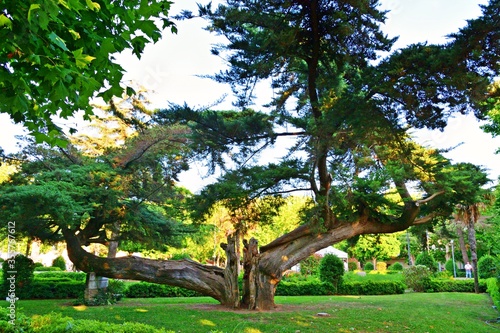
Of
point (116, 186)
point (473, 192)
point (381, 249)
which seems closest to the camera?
point (473, 192)

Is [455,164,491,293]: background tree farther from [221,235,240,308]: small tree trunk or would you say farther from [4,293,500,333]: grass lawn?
[221,235,240,308]: small tree trunk

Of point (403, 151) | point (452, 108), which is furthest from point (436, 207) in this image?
point (452, 108)

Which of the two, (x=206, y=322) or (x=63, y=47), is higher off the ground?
(x=63, y=47)

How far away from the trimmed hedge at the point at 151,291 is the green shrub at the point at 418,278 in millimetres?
12503

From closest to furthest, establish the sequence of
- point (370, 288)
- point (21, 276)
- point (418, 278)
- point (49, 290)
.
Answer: point (21, 276) < point (49, 290) < point (370, 288) < point (418, 278)

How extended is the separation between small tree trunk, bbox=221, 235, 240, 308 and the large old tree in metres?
0.03

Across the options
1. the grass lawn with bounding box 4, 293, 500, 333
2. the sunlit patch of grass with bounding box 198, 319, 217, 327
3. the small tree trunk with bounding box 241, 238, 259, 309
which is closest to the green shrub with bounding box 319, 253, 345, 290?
the grass lawn with bounding box 4, 293, 500, 333

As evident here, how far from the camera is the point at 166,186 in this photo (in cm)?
1425

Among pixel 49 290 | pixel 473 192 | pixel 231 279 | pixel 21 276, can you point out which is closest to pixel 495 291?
pixel 473 192

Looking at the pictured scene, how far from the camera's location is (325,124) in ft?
27.2

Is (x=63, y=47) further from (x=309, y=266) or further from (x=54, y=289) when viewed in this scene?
(x=309, y=266)

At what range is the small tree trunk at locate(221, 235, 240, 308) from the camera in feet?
38.5

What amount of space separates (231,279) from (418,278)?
13729mm

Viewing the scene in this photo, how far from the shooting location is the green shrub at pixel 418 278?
2077cm
